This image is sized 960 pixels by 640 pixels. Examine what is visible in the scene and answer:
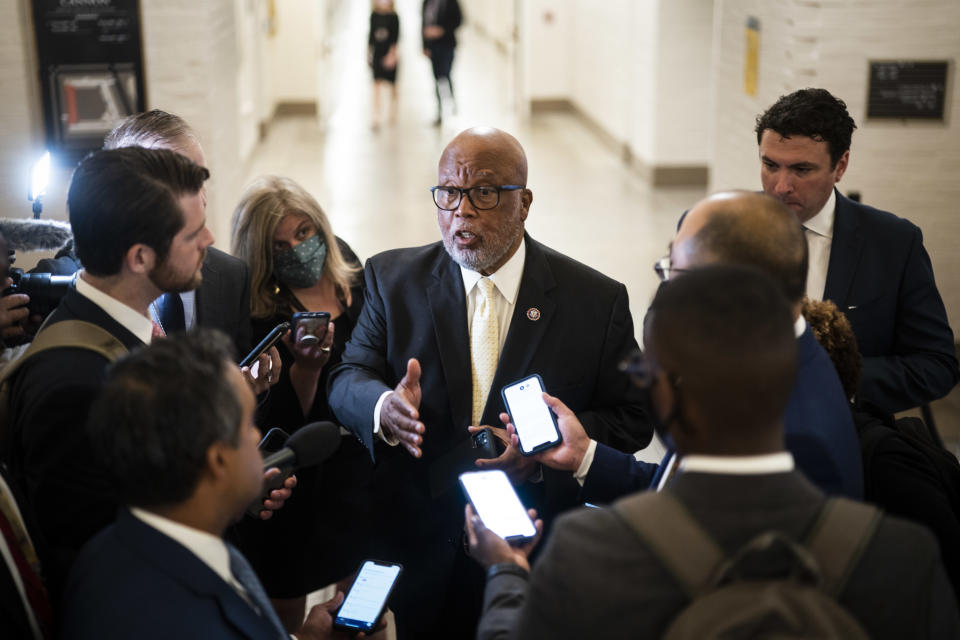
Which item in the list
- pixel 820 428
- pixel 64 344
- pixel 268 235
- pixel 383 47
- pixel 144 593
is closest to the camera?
pixel 144 593

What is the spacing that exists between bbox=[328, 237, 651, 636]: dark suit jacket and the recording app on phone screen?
0.91 feet

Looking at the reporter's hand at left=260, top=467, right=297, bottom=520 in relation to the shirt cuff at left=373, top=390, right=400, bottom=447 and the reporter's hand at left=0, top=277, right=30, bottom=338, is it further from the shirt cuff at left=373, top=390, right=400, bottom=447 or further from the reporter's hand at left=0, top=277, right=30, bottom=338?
the reporter's hand at left=0, top=277, right=30, bottom=338

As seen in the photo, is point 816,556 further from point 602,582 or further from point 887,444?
point 887,444

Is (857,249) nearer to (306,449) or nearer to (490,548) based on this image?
(490,548)

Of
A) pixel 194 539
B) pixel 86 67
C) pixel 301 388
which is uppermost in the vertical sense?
pixel 86 67

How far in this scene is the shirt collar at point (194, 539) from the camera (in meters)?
1.73

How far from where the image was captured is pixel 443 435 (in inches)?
116

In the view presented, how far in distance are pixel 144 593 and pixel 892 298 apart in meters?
2.42

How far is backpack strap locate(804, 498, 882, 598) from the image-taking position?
4.75ft

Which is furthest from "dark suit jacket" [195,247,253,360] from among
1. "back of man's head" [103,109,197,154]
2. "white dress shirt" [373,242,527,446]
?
"white dress shirt" [373,242,527,446]

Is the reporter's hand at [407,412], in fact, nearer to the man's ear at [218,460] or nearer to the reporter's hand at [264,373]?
the reporter's hand at [264,373]

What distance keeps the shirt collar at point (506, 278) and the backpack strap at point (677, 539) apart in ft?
5.15

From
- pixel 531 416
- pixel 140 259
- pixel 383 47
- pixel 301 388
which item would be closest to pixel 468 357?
pixel 531 416

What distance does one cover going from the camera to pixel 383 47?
14445 mm
